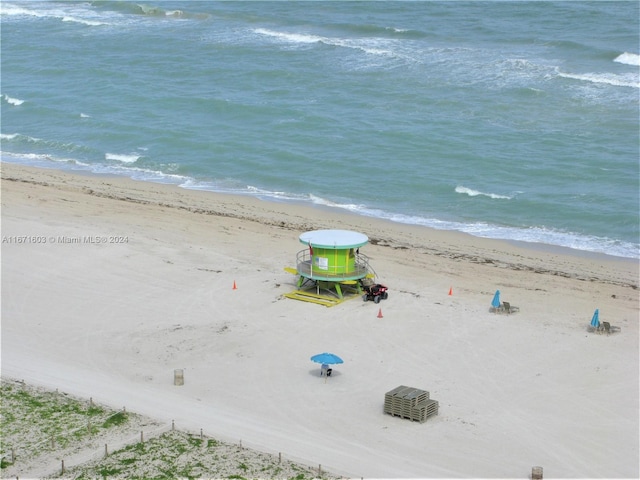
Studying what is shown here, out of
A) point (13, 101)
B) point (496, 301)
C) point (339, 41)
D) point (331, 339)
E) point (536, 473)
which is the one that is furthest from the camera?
point (339, 41)

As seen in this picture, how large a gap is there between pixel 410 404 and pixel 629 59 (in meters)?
47.2

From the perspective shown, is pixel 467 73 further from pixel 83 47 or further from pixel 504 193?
pixel 83 47

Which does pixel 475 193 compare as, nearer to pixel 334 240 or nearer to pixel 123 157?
pixel 334 240

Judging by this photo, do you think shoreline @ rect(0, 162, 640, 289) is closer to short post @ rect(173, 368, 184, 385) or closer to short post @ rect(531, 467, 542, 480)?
short post @ rect(173, 368, 184, 385)

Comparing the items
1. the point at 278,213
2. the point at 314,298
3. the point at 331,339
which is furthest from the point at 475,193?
the point at 331,339

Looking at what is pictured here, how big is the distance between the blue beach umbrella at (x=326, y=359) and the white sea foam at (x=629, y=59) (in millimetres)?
44879

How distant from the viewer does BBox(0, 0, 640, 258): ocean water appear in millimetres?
50594

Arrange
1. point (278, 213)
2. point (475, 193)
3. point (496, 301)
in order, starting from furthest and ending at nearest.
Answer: point (475, 193) → point (278, 213) → point (496, 301)

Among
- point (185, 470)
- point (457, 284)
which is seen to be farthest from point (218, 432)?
point (457, 284)

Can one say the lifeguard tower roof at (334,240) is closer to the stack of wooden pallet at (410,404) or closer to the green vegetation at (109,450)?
the stack of wooden pallet at (410,404)

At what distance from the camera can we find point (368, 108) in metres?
62.8

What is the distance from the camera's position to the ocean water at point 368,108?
166 feet

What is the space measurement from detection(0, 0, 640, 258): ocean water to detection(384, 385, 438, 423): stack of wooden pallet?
18.4 m

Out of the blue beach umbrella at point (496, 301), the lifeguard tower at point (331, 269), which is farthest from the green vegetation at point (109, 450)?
the blue beach umbrella at point (496, 301)
